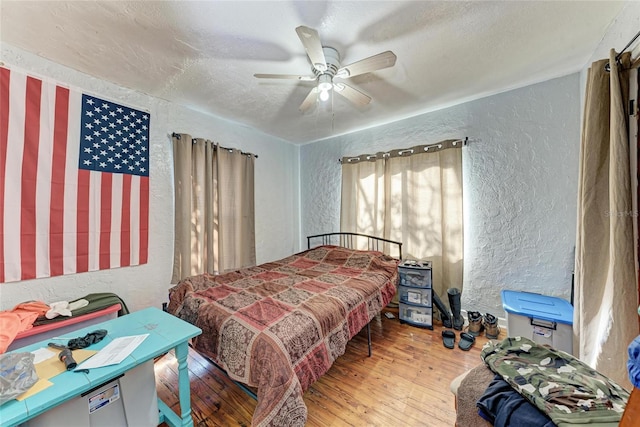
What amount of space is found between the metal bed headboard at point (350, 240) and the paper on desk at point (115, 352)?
8.73ft

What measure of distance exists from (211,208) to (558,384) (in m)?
3.07

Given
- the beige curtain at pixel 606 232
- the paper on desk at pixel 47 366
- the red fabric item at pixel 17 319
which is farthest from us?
→ the red fabric item at pixel 17 319

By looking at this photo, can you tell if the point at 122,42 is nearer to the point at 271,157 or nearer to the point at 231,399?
the point at 271,157

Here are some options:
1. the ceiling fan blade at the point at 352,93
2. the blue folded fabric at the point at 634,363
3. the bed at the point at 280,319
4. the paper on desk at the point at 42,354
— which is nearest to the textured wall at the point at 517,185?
the bed at the point at 280,319

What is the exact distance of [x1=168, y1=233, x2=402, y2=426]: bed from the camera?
4.14 ft

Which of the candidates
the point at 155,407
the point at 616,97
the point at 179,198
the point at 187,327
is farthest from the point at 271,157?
the point at 616,97

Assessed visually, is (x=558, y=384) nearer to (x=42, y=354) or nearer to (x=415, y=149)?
(x=42, y=354)

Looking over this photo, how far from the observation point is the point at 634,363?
556 mm

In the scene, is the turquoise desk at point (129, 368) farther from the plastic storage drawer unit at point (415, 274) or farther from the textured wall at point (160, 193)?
the plastic storage drawer unit at point (415, 274)

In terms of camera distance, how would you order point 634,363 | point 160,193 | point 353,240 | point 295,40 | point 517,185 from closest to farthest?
point 634,363 < point 295,40 < point 517,185 < point 160,193 < point 353,240

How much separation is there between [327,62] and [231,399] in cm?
255

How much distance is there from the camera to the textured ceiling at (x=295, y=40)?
1442 mm

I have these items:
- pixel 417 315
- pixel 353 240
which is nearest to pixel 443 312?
pixel 417 315

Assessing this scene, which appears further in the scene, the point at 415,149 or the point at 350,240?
the point at 350,240
